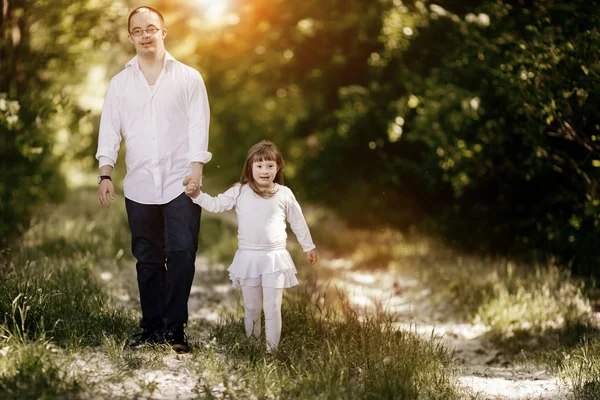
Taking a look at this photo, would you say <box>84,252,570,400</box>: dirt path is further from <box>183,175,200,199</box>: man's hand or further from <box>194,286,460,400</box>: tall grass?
<box>183,175,200,199</box>: man's hand

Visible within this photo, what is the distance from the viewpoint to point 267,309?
4.77m

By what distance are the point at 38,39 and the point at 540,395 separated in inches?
328

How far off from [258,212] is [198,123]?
2.46 feet

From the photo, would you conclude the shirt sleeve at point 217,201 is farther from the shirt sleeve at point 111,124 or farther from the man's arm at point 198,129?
the shirt sleeve at point 111,124

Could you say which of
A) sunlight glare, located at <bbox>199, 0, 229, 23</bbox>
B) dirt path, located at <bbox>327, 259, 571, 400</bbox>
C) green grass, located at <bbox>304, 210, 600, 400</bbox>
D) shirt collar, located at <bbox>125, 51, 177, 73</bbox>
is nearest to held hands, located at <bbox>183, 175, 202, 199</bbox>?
shirt collar, located at <bbox>125, 51, 177, 73</bbox>

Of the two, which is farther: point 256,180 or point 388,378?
point 256,180

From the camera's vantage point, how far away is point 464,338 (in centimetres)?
711

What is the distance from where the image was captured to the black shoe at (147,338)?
16.0 feet

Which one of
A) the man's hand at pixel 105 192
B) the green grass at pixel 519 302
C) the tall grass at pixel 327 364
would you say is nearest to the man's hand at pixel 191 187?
the man's hand at pixel 105 192

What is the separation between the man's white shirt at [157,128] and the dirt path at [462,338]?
192cm

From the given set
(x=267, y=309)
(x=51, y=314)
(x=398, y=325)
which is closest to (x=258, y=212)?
(x=267, y=309)

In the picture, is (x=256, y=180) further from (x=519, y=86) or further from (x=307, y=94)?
(x=307, y=94)

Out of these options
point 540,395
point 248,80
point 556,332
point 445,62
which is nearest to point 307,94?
point 248,80

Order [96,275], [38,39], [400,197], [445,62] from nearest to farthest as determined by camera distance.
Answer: [96,275] < [445,62] < [38,39] < [400,197]
